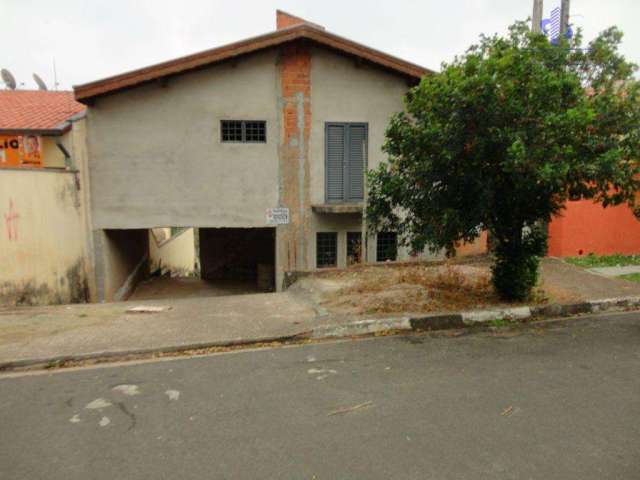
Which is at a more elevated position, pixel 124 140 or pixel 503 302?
pixel 124 140

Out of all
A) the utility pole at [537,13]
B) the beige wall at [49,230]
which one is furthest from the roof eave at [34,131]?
the utility pole at [537,13]

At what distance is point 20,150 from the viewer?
1044cm

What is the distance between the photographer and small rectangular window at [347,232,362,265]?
12.7 meters

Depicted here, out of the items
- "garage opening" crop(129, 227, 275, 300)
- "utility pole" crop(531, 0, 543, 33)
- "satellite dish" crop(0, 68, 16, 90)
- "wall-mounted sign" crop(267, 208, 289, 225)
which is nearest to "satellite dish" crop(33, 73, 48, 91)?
"satellite dish" crop(0, 68, 16, 90)

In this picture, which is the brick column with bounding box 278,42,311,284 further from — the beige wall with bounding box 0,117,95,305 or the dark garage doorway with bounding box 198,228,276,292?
the dark garage doorway with bounding box 198,228,276,292

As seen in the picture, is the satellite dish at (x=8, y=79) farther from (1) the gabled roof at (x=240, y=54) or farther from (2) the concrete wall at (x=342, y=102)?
(2) the concrete wall at (x=342, y=102)

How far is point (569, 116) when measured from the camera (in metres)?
5.50

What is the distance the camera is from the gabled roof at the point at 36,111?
10.2 meters

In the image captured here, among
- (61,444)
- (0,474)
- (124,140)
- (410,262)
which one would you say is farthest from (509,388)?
(124,140)

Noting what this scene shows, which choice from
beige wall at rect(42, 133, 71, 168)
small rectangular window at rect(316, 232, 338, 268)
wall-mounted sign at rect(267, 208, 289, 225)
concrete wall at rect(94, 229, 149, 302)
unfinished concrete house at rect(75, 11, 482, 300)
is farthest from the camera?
small rectangular window at rect(316, 232, 338, 268)

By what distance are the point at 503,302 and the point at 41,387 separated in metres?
6.45

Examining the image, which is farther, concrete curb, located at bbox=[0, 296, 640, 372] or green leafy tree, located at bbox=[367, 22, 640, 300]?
green leafy tree, located at bbox=[367, 22, 640, 300]

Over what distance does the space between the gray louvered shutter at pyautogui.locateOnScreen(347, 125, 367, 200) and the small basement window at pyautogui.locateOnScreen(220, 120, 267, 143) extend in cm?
234

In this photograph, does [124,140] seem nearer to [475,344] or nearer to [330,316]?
[330,316]
